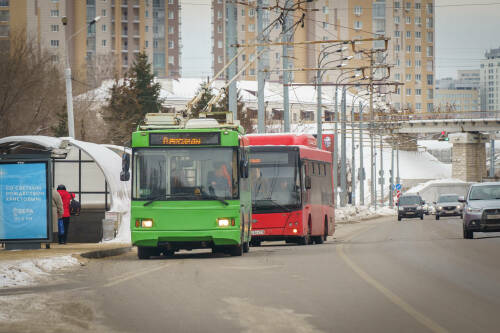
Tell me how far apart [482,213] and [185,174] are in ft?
35.2

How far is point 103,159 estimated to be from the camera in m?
34.5

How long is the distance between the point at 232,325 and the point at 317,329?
86 centimetres

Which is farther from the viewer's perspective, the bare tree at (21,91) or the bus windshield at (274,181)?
the bare tree at (21,91)

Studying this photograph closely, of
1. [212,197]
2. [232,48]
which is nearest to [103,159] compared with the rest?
[232,48]

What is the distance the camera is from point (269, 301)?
12156 millimetres

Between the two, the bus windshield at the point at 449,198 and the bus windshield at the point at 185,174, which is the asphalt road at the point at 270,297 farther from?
the bus windshield at the point at 449,198

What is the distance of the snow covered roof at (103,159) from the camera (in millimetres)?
32469

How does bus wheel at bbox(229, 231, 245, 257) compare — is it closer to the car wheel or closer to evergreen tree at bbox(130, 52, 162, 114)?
the car wheel

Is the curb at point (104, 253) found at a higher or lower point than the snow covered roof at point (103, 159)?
lower

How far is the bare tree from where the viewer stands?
1793 inches

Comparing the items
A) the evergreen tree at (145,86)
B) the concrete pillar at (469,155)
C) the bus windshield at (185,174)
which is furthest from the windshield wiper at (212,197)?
the concrete pillar at (469,155)

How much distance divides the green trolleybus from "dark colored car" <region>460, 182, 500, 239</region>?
9443 millimetres

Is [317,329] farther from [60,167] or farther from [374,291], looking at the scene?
[60,167]

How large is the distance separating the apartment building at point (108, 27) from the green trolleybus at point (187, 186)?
112 meters
